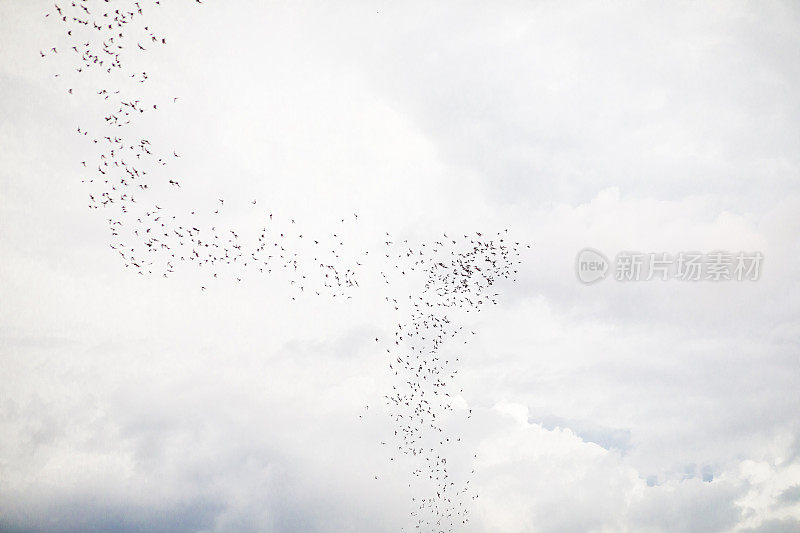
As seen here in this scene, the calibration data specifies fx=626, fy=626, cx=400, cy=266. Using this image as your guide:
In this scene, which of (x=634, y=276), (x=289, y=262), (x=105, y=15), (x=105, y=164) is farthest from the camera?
(x=634, y=276)

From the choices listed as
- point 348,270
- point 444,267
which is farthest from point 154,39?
point 444,267

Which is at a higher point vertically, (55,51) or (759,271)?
(55,51)

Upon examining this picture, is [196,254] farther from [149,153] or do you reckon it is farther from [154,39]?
[154,39]

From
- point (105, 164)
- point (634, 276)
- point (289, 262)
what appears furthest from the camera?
point (634, 276)

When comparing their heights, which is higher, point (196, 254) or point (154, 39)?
point (154, 39)

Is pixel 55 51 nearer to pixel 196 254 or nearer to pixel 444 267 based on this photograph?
pixel 196 254

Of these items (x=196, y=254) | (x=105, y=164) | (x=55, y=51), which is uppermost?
(x=55, y=51)

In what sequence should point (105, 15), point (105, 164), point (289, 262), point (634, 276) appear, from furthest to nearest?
point (634, 276) → point (289, 262) → point (105, 164) → point (105, 15)

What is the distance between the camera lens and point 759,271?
54.9 m

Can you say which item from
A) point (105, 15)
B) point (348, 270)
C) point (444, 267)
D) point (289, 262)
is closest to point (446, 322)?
point (444, 267)

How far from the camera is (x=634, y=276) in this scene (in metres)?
56.4

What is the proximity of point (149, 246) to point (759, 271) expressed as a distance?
51444 mm

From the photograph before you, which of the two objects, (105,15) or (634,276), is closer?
(105,15)

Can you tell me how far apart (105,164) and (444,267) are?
2852 cm
